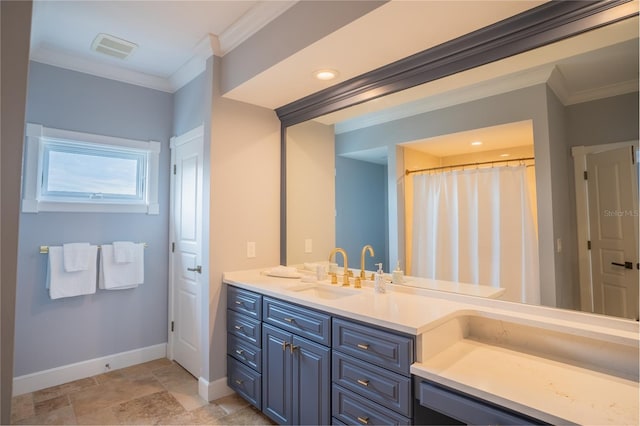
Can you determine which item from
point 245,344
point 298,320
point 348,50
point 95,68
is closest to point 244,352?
point 245,344

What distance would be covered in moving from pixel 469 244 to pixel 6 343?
1982mm

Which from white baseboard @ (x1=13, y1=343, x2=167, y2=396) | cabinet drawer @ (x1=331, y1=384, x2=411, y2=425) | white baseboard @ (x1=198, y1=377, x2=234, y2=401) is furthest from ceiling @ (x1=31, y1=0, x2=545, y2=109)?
white baseboard @ (x1=13, y1=343, x2=167, y2=396)

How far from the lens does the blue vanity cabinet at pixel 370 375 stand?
4.65ft

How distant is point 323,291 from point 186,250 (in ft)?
4.71

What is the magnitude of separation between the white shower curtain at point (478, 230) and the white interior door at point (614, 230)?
0.24 m

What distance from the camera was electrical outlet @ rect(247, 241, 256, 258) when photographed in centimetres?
274

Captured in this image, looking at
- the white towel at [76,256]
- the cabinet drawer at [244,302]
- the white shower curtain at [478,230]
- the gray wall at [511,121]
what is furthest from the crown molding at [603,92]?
the white towel at [76,256]

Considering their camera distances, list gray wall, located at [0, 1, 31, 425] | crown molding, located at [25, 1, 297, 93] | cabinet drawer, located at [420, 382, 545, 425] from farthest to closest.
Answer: crown molding, located at [25, 1, 297, 93]
cabinet drawer, located at [420, 382, 545, 425]
gray wall, located at [0, 1, 31, 425]

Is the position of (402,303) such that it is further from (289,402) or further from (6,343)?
(6,343)

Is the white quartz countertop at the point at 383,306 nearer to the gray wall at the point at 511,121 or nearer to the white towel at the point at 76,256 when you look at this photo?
the gray wall at the point at 511,121

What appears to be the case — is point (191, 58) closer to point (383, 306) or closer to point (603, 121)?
point (383, 306)

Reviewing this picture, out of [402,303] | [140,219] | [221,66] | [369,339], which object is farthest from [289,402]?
[221,66]

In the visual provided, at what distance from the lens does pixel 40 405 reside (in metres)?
2.40

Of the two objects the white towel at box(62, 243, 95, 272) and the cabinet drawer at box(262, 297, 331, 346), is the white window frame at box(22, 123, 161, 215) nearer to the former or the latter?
the white towel at box(62, 243, 95, 272)
